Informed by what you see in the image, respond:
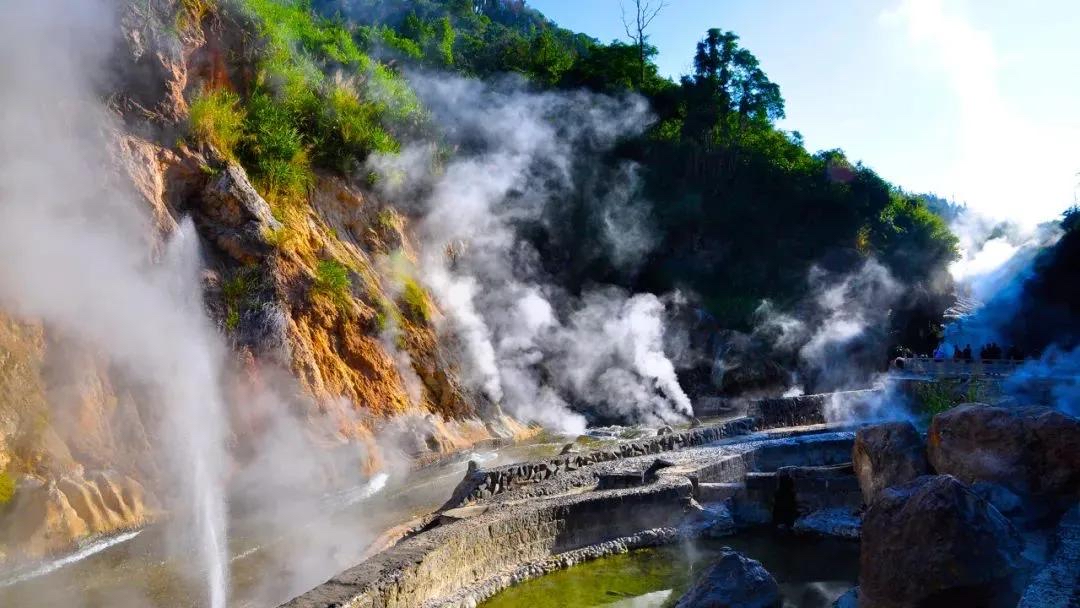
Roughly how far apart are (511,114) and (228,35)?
13.9 meters

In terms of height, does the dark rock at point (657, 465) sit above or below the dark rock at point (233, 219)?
below

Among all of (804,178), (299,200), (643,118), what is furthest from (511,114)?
(299,200)

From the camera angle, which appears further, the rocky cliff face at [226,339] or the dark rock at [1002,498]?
the rocky cliff face at [226,339]

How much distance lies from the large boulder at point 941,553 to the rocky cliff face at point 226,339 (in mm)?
8027

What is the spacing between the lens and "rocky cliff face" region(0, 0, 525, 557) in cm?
839

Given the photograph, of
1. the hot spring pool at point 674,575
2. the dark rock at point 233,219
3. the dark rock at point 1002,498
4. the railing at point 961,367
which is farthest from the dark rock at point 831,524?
the dark rock at point 233,219

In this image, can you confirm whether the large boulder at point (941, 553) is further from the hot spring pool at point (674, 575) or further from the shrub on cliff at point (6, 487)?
the shrub on cliff at point (6, 487)

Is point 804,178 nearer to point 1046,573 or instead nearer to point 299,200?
point 299,200

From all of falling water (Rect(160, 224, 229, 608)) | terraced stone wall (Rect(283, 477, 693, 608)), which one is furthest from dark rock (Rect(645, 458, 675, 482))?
falling water (Rect(160, 224, 229, 608))

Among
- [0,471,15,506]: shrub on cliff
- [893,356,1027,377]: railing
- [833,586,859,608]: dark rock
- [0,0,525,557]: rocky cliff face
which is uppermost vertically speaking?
[0,0,525,557]: rocky cliff face

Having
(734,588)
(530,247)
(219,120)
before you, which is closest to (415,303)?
(219,120)

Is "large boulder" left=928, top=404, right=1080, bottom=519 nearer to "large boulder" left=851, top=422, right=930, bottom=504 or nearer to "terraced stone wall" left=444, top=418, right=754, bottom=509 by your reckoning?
"large boulder" left=851, top=422, right=930, bottom=504

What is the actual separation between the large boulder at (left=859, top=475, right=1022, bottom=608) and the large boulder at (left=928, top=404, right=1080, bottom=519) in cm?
188

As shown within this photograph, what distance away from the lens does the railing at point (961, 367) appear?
52.6 feet
